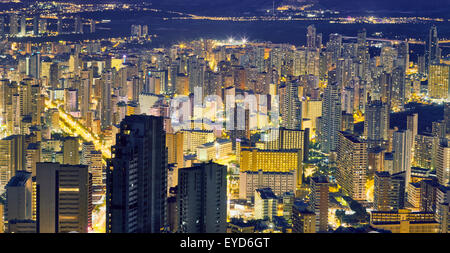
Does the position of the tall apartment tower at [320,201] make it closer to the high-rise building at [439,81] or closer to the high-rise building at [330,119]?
the high-rise building at [330,119]

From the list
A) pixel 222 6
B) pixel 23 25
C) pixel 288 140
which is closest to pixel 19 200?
pixel 288 140

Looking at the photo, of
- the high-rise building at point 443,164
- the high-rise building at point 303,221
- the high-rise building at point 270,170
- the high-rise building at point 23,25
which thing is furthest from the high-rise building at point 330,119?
→ the high-rise building at point 23,25

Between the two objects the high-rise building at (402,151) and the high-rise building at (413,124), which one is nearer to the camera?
the high-rise building at (402,151)

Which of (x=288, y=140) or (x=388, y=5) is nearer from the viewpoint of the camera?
(x=288, y=140)

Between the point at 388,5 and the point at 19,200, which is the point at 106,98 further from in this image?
the point at 19,200

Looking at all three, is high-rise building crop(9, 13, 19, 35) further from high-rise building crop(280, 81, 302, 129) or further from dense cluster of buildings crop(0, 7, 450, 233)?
high-rise building crop(280, 81, 302, 129)
